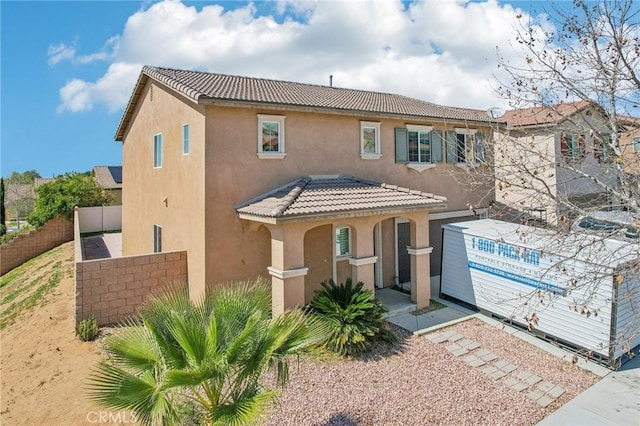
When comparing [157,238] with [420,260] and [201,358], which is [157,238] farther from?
[201,358]

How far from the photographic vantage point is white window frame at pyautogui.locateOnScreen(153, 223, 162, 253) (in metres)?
16.5

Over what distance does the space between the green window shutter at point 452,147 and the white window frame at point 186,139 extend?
11463mm

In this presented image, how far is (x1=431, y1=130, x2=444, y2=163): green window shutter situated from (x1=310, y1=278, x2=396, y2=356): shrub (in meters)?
8.65

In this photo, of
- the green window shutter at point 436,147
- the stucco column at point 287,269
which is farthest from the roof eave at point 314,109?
the stucco column at point 287,269

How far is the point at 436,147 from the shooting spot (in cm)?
1745

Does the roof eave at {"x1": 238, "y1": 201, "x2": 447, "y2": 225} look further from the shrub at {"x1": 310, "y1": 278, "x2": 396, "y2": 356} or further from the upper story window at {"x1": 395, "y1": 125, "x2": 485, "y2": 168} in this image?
the upper story window at {"x1": 395, "y1": 125, "x2": 485, "y2": 168}

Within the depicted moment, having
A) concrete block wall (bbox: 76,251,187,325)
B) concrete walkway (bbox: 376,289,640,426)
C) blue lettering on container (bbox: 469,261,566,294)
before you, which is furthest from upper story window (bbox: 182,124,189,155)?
blue lettering on container (bbox: 469,261,566,294)

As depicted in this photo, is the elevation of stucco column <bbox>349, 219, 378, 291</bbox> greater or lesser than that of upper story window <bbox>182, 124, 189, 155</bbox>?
lesser

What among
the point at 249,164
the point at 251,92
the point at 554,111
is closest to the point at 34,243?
the point at 251,92

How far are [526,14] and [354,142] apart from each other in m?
7.96

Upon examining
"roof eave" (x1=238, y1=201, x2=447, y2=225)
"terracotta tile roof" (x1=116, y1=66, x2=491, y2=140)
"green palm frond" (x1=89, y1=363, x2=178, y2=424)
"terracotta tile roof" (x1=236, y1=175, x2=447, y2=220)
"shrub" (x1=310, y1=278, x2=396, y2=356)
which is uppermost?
"terracotta tile roof" (x1=116, y1=66, x2=491, y2=140)

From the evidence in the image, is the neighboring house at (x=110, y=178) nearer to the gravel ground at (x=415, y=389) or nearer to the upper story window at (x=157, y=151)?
the upper story window at (x=157, y=151)

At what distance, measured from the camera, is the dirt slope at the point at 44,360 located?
8.10m

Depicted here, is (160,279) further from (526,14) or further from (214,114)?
(526,14)
